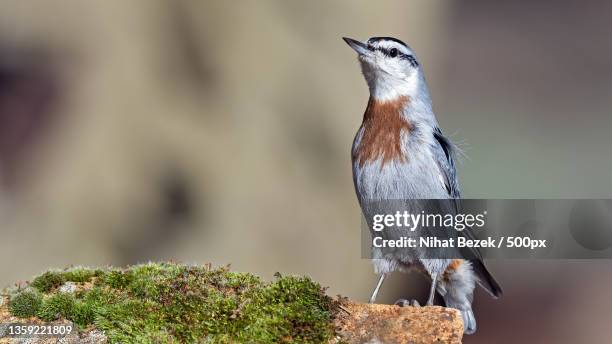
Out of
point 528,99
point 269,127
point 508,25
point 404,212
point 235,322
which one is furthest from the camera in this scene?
point 508,25

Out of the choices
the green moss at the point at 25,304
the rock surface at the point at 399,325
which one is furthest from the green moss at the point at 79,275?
the rock surface at the point at 399,325

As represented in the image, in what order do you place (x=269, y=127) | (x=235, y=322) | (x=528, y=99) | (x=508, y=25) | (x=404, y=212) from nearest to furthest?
(x=235, y=322), (x=404, y=212), (x=269, y=127), (x=528, y=99), (x=508, y=25)

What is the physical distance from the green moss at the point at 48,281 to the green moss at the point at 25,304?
0.59 feet

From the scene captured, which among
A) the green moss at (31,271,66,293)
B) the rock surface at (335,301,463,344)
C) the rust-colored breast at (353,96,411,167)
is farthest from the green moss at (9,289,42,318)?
the rust-colored breast at (353,96,411,167)

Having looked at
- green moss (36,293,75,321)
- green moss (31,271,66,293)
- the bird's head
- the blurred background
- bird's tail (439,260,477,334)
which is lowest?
green moss (36,293,75,321)

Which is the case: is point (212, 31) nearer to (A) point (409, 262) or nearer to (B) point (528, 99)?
(B) point (528, 99)

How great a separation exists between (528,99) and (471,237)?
13459mm

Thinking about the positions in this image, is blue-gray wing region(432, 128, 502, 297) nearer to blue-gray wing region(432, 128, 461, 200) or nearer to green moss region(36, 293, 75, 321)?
blue-gray wing region(432, 128, 461, 200)

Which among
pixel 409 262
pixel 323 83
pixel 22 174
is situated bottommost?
pixel 409 262

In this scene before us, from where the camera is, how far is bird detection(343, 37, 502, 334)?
8.13 m

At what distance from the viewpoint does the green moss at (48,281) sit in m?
7.59

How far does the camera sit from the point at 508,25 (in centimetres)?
2264

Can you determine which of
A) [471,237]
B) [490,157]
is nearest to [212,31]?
[490,157]

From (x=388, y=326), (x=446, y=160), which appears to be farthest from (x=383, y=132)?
(x=388, y=326)
